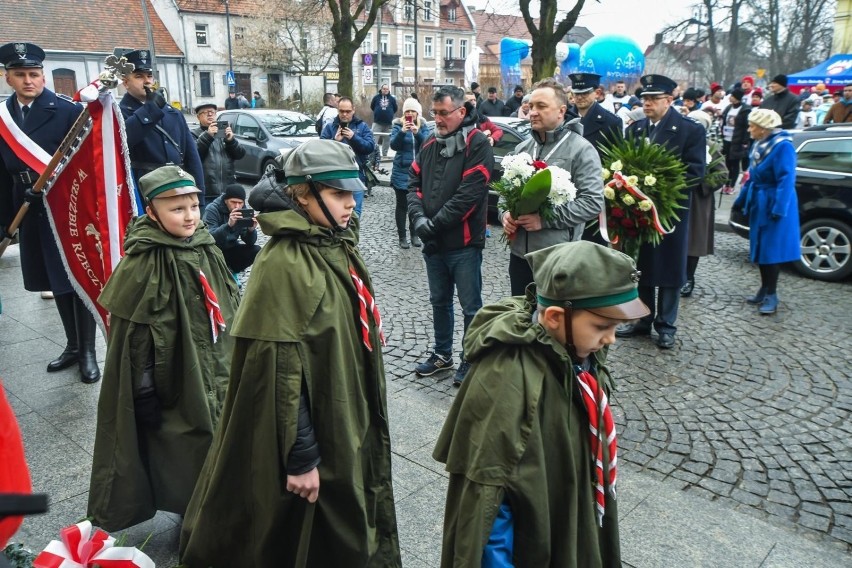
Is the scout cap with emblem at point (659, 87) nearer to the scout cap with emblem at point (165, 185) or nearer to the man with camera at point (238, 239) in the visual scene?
the man with camera at point (238, 239)

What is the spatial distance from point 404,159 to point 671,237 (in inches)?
199

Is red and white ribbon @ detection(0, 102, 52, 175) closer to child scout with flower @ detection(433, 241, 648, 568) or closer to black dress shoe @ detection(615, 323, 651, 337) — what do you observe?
child scout with flower @ detection(433, 241, 648, 568)

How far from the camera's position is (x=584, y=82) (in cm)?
671

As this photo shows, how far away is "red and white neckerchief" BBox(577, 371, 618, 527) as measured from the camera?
2.17 m

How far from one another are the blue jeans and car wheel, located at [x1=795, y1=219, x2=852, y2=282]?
518 centimetres

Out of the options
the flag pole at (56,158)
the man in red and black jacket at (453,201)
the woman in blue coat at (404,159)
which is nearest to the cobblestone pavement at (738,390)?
the man in red and black jacket at (453,201)

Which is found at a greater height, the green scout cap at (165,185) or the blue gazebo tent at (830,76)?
the blue gazebo tent at (830,76)

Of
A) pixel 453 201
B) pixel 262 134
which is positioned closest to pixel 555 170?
pixel 453 201

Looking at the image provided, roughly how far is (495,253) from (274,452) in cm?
740

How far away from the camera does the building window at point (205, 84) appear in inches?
2104

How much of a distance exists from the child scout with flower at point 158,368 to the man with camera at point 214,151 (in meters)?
4.45

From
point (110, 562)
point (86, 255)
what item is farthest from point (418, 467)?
point (86, 255)

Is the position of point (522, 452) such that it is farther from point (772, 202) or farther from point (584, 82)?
point (772, 202)

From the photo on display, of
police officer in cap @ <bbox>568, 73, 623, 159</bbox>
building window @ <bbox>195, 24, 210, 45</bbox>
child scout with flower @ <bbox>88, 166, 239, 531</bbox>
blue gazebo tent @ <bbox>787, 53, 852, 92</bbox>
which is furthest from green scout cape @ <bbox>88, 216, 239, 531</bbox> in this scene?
building window @ <bbox>195, 24, 210, 45</bbox>
